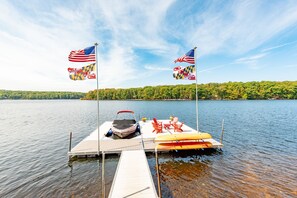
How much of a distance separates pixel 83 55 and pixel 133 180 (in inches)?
308

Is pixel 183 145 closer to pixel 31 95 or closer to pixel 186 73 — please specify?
pixel 186 73

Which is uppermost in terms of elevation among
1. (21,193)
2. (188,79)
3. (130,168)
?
(188,79)

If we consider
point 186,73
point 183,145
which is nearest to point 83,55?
point 186,73

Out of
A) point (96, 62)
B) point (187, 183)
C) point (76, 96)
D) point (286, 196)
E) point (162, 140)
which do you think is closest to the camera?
point (286, 196)

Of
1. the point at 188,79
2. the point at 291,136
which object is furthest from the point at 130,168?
the point at 291,136

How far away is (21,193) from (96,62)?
7969 mm

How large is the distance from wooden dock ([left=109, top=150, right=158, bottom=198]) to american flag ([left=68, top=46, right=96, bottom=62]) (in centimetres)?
655

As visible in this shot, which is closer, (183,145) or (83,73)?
(83,73)

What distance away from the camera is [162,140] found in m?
11.9

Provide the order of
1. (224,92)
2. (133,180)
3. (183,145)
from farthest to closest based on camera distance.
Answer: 1. (224,92)
2. (183,145)
3. (133,180)

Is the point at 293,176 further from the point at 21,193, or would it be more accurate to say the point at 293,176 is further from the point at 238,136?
the point at 21,193

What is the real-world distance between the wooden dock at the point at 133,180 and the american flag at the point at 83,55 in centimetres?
655

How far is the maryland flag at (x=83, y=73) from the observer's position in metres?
10.2

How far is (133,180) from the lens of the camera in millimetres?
7129
